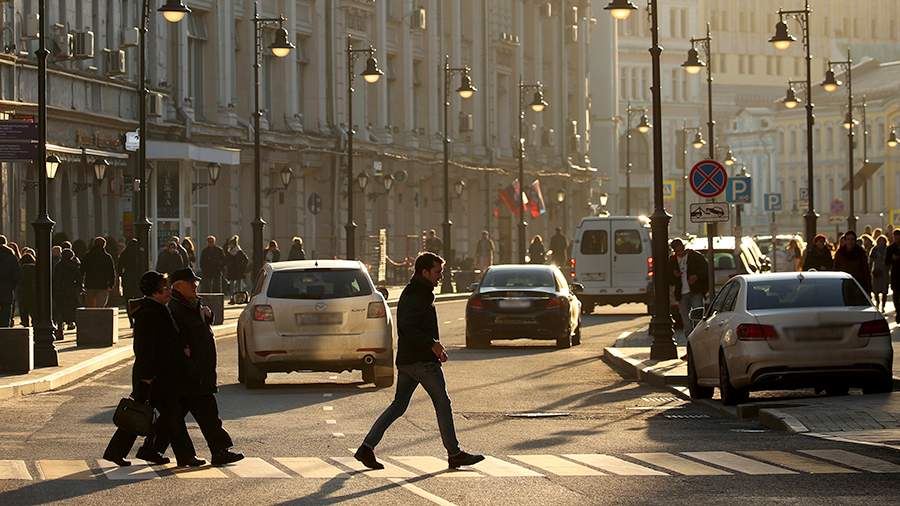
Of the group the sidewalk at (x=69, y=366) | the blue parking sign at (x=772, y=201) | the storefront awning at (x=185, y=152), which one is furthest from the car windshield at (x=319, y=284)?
the blue parking sign at (x=772, y=201)

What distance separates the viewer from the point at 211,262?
53844mm

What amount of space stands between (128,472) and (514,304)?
19.8 metres

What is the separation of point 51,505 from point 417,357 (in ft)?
11.9

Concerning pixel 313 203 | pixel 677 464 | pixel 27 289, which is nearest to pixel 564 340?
pixel 27 289

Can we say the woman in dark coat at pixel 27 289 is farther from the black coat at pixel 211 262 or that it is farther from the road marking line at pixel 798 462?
the road marking line at pixel 798 462

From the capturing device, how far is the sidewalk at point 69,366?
26734 millimetres

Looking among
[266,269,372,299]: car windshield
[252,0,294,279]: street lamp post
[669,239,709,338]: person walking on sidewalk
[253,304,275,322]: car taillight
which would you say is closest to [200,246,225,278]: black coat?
[252,0,294,279]: street lamp post

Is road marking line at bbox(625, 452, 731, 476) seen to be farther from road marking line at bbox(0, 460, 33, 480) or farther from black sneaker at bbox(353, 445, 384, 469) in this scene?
road marking line at bbox(0, 460, 33, 480)

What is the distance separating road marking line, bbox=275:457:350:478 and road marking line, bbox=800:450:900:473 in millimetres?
3755

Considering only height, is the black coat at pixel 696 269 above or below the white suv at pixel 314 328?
above

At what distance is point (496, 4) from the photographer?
94.3m

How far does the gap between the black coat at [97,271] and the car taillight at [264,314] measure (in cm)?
1376

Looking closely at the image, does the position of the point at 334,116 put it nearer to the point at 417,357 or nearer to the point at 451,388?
the point at 451,388

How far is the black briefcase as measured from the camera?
17391 mm
